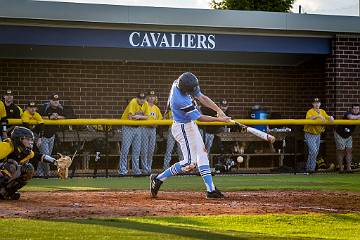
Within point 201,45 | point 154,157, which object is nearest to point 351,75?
point 201,45

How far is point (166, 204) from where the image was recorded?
11484mm

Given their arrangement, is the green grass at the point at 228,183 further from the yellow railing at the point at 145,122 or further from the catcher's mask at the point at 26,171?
the catcher's mask at the point at 26,171

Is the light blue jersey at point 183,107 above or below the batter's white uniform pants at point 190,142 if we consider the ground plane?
above

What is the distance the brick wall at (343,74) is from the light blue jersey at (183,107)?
32.9ft

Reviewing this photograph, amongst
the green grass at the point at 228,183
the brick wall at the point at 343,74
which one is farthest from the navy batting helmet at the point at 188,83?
the brick wall at the point at 343,74

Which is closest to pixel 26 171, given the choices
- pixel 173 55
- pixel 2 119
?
pixel 2 119

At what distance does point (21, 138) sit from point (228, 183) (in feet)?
18.3

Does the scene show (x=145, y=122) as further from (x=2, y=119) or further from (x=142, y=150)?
(x=2, y=119)

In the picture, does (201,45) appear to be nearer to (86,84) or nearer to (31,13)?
(86,84)

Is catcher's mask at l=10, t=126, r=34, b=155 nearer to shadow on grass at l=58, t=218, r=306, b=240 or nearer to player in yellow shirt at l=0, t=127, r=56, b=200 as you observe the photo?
player in yellow shirt at l=0, t=127, r=56, b=200

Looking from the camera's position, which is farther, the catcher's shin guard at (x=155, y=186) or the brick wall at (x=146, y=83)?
the brick wall at (x=146, y=83)

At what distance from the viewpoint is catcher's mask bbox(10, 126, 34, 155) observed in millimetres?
11344

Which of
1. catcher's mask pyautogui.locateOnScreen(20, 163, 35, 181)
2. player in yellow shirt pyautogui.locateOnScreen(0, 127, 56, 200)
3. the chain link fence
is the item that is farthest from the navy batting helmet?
the chain link fence

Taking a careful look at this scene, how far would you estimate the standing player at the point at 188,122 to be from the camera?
11.9 meters
